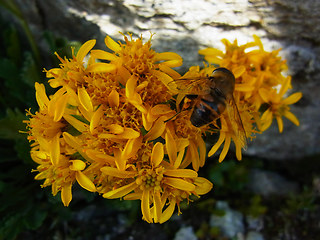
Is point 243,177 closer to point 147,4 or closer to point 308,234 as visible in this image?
point 308,234

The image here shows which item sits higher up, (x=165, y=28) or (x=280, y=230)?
(x=165, y=28)

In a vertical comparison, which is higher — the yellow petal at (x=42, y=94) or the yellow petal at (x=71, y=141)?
the yellow petal at (x=42, y=94)

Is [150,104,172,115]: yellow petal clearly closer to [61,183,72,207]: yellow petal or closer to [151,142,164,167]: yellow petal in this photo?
[151,142,164,167]: yellow petal

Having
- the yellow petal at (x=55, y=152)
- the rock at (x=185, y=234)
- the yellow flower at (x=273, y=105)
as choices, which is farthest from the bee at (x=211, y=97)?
the rock at (x=185, y=234)

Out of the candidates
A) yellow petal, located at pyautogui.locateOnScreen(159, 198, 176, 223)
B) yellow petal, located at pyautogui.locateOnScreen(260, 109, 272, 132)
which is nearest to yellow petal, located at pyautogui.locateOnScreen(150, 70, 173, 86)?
yellow petal, located at pyautogui.locateOnScreen(159, 198, 176, 223)

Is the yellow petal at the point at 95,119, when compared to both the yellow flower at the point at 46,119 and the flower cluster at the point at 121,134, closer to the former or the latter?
the flower cluster at the point at 121,134

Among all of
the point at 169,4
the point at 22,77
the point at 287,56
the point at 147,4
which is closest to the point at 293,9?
the point at 287,56

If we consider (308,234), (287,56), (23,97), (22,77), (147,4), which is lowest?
(308,234)
